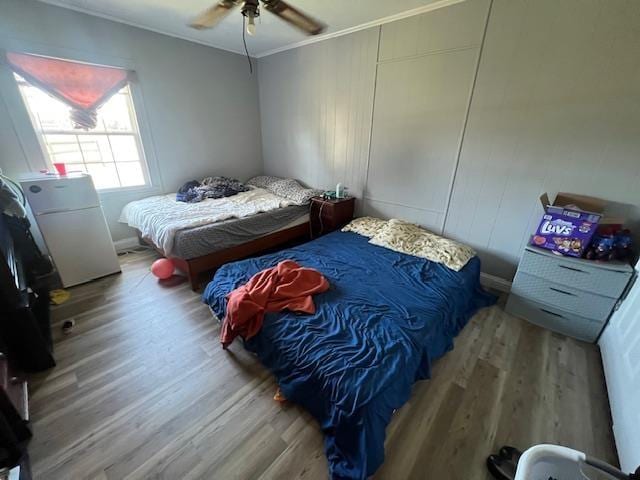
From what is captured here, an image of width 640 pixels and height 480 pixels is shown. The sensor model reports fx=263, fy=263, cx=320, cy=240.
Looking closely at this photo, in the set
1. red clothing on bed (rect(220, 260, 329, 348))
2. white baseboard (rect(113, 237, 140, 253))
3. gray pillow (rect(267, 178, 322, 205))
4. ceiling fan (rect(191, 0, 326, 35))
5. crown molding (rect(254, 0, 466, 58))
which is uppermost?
crown molding (rect(254, 0, 466, 58))

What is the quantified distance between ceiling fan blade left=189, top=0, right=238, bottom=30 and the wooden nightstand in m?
1.86

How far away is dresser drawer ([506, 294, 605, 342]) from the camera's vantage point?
1.87 meters

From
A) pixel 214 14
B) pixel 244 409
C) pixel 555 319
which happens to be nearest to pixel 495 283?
pixel 555 319

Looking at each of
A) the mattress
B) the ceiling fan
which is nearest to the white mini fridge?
the mattress

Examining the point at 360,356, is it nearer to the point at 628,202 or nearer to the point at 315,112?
the point at 628,202

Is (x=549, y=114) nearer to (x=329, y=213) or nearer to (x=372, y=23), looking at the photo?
(x=372, y=23)

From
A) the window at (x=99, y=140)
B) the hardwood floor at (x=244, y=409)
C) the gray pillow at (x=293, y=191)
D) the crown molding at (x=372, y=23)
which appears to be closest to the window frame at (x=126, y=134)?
the window at (x=99, y=140)

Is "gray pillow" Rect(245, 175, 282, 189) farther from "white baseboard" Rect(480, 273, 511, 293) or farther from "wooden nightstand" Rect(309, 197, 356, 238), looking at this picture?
"white baseboard" Rect(480, 273, 511, 293)

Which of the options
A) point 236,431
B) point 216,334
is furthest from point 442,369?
point 216,334

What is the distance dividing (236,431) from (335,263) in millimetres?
1280

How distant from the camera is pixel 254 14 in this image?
1559mm

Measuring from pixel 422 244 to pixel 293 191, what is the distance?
175 centimetres

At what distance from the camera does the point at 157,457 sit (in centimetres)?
120

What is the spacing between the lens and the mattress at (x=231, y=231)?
2.33 m
